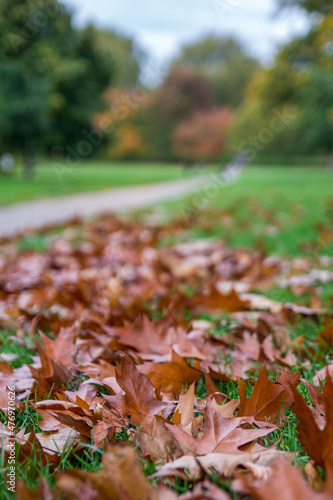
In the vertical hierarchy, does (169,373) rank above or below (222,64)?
below

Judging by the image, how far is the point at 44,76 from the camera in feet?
43.2

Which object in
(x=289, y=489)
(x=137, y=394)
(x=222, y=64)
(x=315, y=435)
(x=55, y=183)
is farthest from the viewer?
(x=222, y=64)

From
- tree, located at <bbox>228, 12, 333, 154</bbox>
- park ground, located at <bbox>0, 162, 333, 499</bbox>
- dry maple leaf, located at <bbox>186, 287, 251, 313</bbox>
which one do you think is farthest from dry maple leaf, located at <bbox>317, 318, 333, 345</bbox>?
tree, located at <bbox>228, 12, 333, 154</bbox>

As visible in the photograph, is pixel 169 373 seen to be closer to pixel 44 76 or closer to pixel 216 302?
pixel 216 302

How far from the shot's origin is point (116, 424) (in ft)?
2.80

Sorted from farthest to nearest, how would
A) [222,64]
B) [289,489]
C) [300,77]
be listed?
[222,64] → [300,77] → [289,489]

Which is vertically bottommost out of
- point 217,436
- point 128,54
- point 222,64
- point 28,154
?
point 217,436

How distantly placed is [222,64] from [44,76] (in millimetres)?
42104

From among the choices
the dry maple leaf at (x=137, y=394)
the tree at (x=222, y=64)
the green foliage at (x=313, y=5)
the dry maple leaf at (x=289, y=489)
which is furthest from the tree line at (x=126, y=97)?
the dry maple leaf at (x=289, y=489)

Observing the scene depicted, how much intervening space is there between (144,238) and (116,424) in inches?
117

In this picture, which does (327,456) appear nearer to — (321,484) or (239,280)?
(321,484)

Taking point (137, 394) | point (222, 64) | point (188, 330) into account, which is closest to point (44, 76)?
point (188, 330)

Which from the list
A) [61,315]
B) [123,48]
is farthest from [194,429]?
[123,48]

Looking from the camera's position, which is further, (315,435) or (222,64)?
(222,64)
